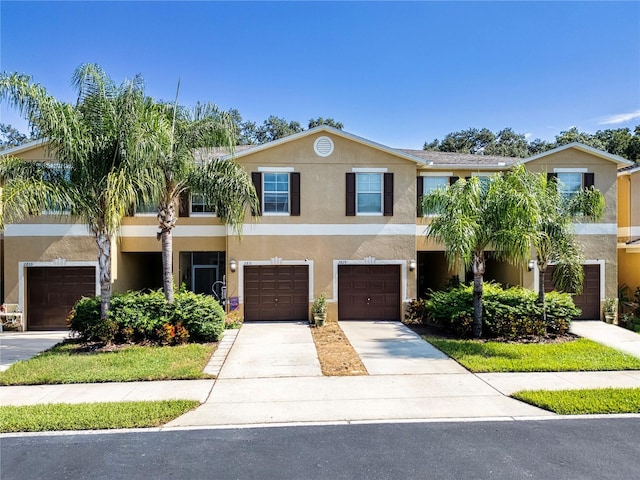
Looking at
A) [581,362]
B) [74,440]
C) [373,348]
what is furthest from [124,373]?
[581,362]

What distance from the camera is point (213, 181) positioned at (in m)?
11.6

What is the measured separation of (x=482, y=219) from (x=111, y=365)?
10.5 m

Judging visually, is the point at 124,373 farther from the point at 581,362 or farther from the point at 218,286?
the point at 581,362

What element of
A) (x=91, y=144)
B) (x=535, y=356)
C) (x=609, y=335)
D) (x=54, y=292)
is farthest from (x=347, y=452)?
(x=54, y=292)

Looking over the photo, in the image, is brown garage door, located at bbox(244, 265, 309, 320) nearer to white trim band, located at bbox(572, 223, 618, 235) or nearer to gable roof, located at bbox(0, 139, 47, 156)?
gable roof, located at bbox(0, 139, 47, 156)

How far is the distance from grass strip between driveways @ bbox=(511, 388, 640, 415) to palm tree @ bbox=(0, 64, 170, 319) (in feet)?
32.7

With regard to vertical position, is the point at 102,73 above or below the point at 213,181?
above

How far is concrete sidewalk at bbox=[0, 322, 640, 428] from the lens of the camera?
6777 millimetres

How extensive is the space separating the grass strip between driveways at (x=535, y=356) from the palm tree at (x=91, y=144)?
9.28m

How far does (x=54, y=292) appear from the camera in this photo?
14.5m

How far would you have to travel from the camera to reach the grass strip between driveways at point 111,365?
335 inches

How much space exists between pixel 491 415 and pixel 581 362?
178 inches

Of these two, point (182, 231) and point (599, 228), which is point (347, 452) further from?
point (599, 228)

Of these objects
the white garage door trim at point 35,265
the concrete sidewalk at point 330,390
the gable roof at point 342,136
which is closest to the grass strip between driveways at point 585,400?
the concrete sidewalk at point 330,390
